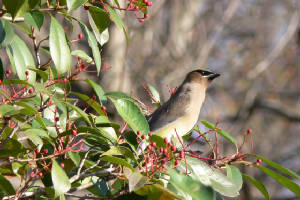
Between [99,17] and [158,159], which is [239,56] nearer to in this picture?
[99,17]

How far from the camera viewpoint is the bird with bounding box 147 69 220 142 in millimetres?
3493

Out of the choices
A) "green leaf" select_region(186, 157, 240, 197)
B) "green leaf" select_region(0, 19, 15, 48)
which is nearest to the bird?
"green leaf" select_region(186, 157, 240, 197)

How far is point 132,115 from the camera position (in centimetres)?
222

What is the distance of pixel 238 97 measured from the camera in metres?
11.7

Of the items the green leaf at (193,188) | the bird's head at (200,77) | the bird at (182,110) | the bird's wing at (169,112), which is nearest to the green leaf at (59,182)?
the green leaf at (193,188)

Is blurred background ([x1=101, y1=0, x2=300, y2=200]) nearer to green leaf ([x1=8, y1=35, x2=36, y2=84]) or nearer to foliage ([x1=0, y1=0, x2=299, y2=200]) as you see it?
green leaf ([x1=8, y1=35, x2=36, y2=84])

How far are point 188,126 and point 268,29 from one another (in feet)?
29.5

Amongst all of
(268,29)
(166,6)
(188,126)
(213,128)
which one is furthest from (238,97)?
(213,128)

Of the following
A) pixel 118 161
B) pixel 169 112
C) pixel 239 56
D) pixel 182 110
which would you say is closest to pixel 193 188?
pixel 118 161

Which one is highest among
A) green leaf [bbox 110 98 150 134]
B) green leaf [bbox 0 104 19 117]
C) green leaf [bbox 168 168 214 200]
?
green leaf [bbox 0 104 19 117]

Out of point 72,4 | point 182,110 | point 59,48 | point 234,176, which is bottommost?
point 182,110

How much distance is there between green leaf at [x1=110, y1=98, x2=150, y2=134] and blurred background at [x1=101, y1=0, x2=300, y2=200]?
23.6 ft

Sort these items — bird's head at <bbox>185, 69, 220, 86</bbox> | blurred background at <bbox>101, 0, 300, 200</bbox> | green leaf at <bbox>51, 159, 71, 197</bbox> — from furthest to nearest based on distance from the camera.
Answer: blurred background at <bbox>101, 0, 300, 200</bbox> < bird's head at <bbox>185, 69, 220, 86</bbox> < green leaf at <bbox>51, 159, 71, 197</bbox>

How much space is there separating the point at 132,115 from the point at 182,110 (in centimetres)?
169
